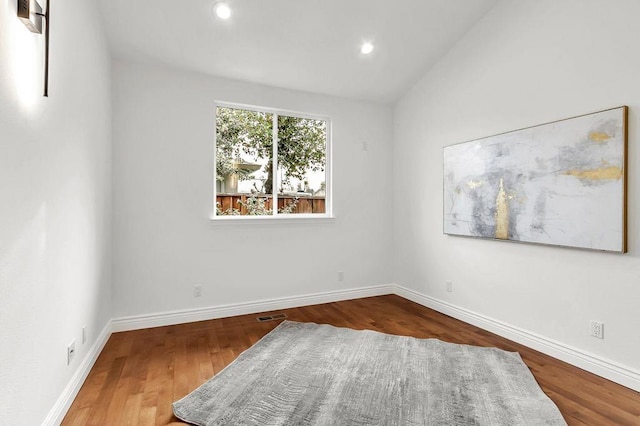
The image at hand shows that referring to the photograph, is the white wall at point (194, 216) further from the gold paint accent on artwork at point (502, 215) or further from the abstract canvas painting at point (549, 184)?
the gold paint accent on artwork at point (502, 215)

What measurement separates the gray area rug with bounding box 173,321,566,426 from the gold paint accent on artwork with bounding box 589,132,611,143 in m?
1.74

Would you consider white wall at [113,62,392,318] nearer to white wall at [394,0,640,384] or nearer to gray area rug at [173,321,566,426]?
white wall at [394,0,640,384]

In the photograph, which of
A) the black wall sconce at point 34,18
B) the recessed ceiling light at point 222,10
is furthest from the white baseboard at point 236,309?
the recessed ceiling light at point 222,10

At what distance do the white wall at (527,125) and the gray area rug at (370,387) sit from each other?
63 cm

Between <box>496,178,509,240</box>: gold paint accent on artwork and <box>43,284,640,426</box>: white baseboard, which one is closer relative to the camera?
<box>43,284,640,426</box>: white baseboard

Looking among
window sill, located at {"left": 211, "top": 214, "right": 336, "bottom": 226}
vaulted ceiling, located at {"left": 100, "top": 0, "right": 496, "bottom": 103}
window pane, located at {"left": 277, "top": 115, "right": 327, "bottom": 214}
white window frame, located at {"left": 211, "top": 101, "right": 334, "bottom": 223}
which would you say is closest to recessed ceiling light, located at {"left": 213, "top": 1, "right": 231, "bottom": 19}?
vaulted ceiling, located at {"left": 100, "top": 0, "right": 496, "bottom": 103}

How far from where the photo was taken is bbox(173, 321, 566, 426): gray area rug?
1.90 m

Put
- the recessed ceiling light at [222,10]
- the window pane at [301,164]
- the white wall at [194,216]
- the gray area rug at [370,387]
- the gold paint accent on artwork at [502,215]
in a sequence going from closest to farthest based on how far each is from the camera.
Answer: the gray area rug at [370,387], the recessed ceiling light at [222,10], the gold paint accent on artwork at [502,215], the white wall at [194,216], the window pane at [301,164]

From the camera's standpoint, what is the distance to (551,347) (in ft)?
8.98

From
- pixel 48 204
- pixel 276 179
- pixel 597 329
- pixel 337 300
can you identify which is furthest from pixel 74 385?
pixel 597 329

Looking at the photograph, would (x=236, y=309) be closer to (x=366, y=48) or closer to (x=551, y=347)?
(x=551, y=347)

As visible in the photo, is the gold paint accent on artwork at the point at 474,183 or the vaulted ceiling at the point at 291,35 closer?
the vaulted ceiling at the point at 291,35

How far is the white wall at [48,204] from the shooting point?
1334 millimetres

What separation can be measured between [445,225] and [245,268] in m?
2.31
